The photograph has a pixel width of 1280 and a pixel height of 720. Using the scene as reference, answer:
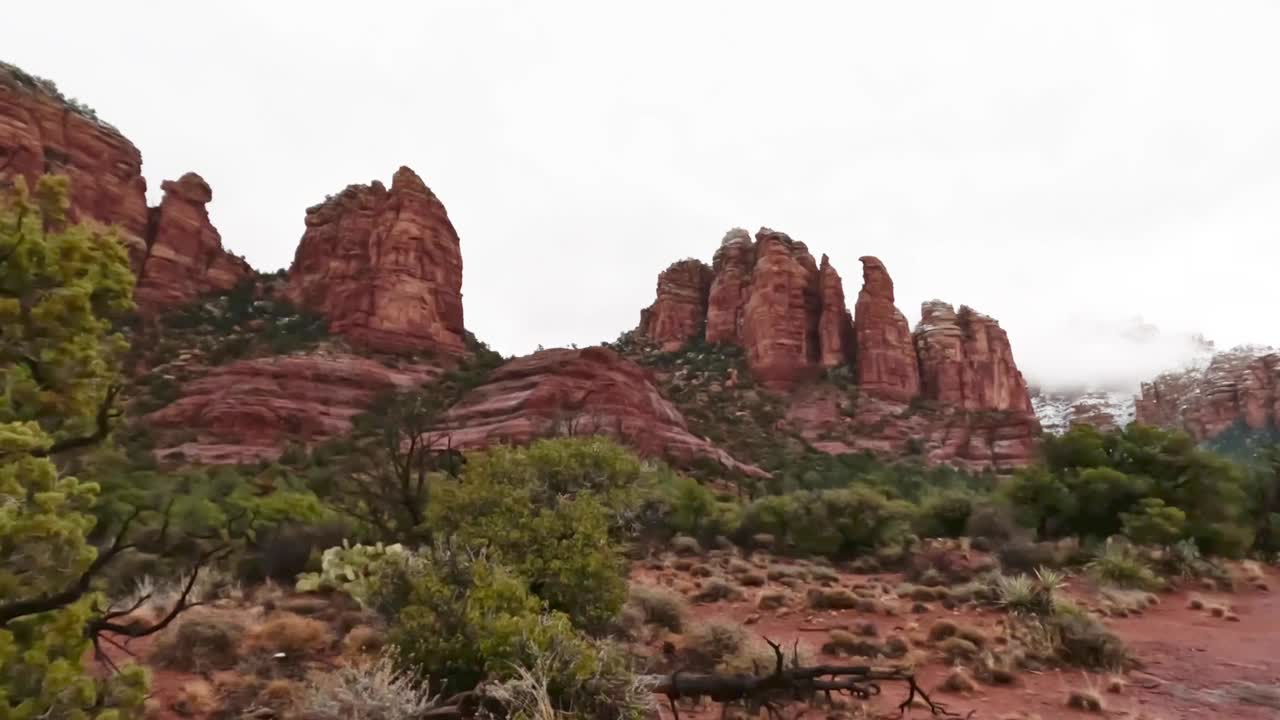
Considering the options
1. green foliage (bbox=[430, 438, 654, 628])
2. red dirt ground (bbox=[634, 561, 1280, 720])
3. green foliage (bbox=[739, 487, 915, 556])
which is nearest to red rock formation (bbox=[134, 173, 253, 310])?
green foliage (bbox=[739, 487, 915, 556])

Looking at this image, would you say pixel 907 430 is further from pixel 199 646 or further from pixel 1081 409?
pixel 1081 409

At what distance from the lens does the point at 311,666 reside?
9.35 m

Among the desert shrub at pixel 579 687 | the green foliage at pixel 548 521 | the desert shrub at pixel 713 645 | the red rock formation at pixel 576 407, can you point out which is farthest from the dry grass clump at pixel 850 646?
the red rock formation at pixel 576 407

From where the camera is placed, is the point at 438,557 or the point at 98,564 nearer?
the point at 98,564

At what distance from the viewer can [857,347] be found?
8275cm

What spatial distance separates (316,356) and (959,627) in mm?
52049

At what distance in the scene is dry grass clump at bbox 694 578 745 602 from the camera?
661 inches

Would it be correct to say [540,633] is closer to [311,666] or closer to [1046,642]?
[311,666]

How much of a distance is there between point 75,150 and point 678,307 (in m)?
Answer: 61.0

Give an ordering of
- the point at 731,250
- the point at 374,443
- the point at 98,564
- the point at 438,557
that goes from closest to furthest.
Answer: the point at 98,564
the point at 438,557
the point at 374,443
the point at 731,250

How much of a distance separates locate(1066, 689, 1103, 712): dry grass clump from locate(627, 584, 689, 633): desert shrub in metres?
5.78

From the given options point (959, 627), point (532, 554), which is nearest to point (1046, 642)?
point (959, 627)

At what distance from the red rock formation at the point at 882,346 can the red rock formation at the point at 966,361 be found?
322 cm

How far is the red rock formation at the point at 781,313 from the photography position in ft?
257
